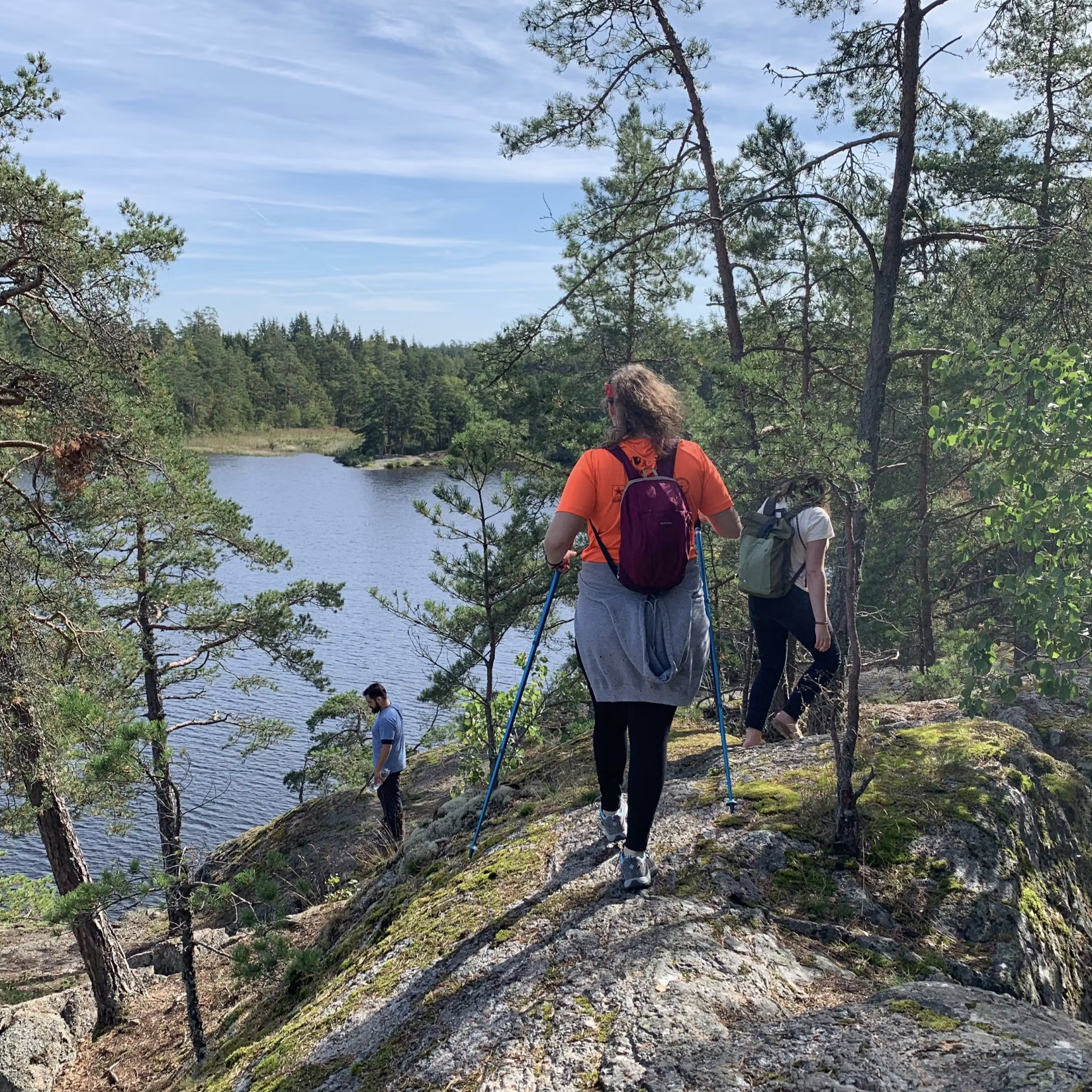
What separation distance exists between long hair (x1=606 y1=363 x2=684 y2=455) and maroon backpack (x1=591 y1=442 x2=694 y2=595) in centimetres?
17

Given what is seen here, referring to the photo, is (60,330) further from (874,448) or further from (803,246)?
(803,246)

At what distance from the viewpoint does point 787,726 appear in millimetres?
4898

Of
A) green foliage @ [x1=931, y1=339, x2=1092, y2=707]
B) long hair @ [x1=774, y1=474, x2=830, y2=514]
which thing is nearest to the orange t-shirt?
long hair @ [x1=774, y1=474, x2=830, y2=514]

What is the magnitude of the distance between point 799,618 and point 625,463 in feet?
6.48

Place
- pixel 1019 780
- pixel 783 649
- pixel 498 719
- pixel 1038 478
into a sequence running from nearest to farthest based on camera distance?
pixel 1038 478 → pixel 1019 780 → pixel 783 649 → pixel 498 719

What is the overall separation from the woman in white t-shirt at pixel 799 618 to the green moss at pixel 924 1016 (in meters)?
1.90

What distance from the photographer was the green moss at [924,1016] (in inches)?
84.6

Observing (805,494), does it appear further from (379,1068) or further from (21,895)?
(21,895)

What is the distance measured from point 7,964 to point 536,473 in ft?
31.1

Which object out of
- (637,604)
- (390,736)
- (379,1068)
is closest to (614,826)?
(637,604)

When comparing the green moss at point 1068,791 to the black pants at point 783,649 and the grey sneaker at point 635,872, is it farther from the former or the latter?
the grey sneaker at point 635,872

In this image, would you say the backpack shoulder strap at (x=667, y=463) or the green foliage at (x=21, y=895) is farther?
the green foliage at (x=21, y=895)

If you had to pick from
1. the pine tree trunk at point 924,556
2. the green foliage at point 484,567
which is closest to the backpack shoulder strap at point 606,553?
the green foliage at point 484,567

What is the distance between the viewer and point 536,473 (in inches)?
457
